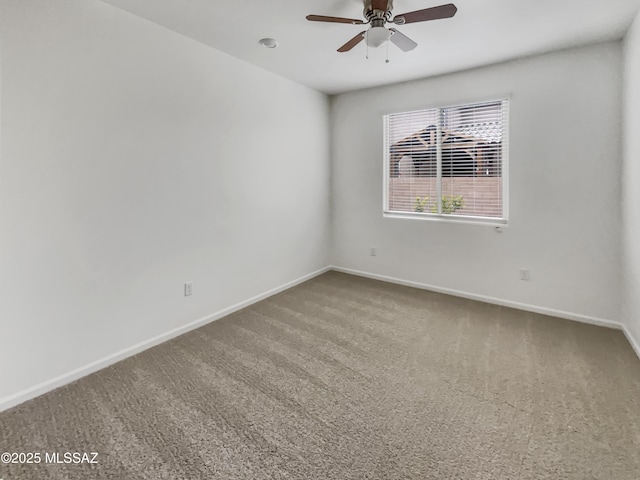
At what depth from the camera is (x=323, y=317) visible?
10.7 ft

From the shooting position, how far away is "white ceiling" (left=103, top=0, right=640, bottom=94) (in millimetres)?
2271

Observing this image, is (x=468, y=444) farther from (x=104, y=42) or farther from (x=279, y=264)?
(x=104, y=42)

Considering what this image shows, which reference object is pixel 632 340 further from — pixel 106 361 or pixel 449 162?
pixel 106 361

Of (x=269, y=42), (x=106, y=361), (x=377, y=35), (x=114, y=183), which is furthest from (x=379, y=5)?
(x=106, y=361)

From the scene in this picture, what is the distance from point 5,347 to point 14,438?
0.54 metres

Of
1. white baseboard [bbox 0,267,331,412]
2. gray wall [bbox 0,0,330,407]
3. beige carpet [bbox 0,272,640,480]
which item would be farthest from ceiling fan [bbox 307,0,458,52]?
white baseboard [bbox 0,267,331,412]

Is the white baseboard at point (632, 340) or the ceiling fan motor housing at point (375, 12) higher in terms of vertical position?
the ceiling fan motor housing at point (375, 12)

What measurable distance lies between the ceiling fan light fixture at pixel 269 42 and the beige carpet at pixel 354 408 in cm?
253

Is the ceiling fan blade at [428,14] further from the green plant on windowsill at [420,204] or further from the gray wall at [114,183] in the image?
the green plant on windowsill at [420,204]

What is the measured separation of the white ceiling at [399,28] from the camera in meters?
2.27

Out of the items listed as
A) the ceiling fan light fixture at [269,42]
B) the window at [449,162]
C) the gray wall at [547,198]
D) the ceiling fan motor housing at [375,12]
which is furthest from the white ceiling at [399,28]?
the window at [449,162]

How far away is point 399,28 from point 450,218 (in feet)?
6.96

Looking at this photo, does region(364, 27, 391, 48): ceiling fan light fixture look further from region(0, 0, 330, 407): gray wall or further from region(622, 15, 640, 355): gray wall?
region(622, 15, 640, 355): gray wall

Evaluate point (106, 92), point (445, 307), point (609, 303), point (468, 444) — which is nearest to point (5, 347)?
point (106, 92)
